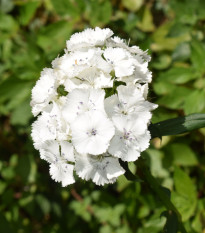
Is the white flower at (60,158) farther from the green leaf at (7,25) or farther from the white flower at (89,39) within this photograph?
the green leaf at (7,25)

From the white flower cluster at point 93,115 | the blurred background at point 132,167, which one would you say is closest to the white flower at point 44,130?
the white flower cluster at point 93,115

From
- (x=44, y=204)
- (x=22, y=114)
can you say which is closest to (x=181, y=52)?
(x=22, y=114)

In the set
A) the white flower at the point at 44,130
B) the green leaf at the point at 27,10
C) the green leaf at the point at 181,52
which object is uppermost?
the green leaf at the point at 27,10

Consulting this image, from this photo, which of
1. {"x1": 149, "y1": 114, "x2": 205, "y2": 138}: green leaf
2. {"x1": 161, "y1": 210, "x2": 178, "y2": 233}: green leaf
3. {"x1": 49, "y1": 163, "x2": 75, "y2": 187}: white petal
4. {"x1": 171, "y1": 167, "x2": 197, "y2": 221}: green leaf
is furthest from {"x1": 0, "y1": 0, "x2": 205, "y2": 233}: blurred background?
{"x1": 49, "y1": 163, "x2": 75, "y2": 187}: white petal

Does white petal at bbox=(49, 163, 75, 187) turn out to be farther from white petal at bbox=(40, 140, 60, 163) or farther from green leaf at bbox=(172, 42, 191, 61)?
green leaf at bbox=(172, 42, 191, 61)

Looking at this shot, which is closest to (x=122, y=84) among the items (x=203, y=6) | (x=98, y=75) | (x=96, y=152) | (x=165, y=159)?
(x=98, y=75)

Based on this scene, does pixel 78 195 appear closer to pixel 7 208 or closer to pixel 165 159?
pixel 7 208
